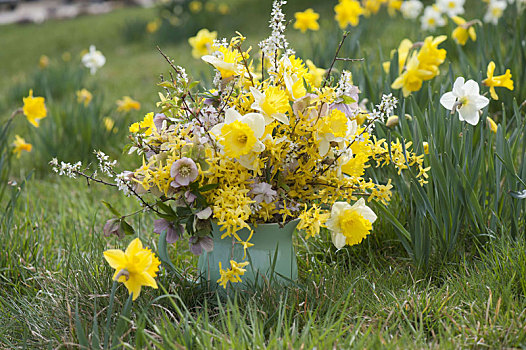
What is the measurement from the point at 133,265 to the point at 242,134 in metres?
0.38

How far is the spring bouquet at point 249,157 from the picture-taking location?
4.14 ft

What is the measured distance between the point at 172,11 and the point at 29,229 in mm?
6369

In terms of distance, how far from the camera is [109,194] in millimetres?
2654

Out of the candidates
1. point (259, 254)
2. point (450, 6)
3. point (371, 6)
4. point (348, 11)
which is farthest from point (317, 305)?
point (371, 6)

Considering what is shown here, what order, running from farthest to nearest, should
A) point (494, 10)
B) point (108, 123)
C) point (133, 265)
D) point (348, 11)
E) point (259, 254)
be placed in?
point (494, 10) → point (348, 11) → point (108, 123) → point (259, 254) → point (133, 265)

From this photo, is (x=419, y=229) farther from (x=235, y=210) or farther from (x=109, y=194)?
(x=109, y=194)

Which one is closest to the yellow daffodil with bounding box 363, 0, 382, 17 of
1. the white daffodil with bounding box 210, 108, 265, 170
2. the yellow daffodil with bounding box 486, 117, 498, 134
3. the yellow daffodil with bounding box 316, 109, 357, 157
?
the yellow daffodil with bounding box 486, 117, 498, 134

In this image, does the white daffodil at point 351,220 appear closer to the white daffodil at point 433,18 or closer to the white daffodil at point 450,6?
the white daffodil at point 433,18

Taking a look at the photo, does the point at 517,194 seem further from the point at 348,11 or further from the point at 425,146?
the point at 348,11

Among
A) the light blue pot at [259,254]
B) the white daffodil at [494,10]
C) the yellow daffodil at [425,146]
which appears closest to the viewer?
the light blue pot at [259,254]

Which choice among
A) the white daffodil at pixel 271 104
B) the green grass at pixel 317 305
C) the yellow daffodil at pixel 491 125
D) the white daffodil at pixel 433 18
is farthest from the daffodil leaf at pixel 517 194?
the white daffodil at pixel 433 18

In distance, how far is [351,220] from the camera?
4.29 ft

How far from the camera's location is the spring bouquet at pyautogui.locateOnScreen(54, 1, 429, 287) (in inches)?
49.6

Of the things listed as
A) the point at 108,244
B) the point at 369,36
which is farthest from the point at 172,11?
the point at 108,244
